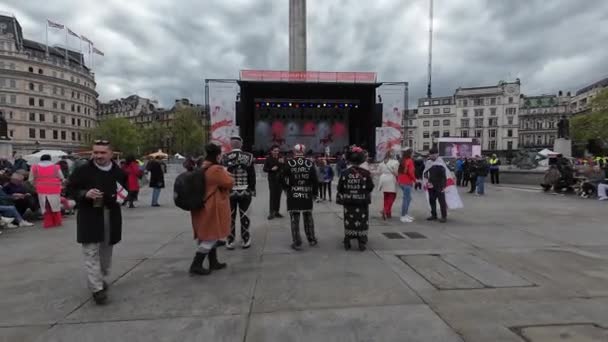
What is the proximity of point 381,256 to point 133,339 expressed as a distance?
3.37m

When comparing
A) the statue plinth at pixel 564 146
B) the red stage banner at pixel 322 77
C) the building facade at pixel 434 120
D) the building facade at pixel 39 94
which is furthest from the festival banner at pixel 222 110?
the building facade at pixel 434 120

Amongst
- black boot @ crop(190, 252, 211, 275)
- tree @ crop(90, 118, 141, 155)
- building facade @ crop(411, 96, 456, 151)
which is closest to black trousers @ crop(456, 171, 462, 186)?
black boot @ crop(190, 252, 211, 275)

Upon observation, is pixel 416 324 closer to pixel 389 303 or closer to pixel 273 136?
pixel 389 303

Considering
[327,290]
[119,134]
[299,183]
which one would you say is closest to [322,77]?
[299,183]

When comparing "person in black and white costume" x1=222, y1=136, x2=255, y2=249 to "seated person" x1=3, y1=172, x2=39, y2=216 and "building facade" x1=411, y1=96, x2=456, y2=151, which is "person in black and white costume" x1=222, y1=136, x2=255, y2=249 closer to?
"seated person" x1=3, y1=172, x2=39, y2=216

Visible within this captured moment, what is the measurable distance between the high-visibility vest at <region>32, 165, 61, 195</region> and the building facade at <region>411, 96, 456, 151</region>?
9404 cm

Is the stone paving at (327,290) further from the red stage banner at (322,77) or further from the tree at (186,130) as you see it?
the tree at (186,130)

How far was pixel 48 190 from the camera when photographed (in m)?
7.44

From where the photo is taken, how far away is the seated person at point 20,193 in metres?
7.64

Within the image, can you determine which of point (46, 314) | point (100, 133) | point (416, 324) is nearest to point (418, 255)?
point (416, 324)

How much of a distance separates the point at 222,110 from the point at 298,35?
13998 millimetres

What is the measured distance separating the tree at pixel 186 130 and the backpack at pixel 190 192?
5854cm

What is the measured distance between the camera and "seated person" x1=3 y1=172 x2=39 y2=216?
25.1 feet

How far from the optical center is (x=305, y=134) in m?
30.1
